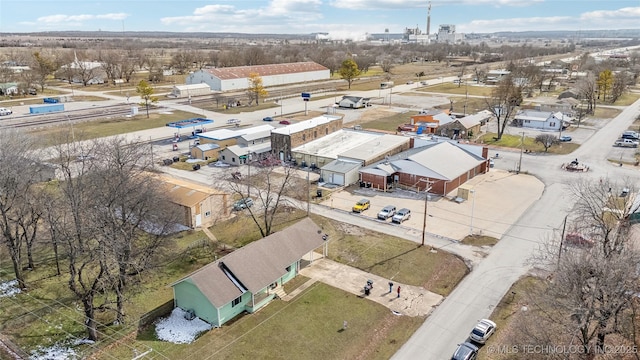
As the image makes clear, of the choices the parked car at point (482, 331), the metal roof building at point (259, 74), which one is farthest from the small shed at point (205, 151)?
the metal roof building at point (259, 74)

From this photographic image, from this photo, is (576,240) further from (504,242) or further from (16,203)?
→ (16,203)

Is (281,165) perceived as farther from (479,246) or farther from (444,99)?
(444,99)

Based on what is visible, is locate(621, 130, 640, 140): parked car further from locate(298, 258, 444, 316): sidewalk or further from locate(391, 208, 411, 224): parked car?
locate(298, 258, 444, 316): sidewalk

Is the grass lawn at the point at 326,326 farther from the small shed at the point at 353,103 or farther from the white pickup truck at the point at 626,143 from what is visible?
the small shed at the point at 353,103

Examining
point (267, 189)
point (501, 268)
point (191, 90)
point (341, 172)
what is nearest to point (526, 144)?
point (341, 172)

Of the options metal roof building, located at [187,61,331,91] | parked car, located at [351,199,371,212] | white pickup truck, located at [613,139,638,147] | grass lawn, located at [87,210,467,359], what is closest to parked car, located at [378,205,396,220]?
parked car, located at [351,199,371,212]

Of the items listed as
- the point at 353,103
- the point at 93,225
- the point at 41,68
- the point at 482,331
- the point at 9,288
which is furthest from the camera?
the point at 41,68

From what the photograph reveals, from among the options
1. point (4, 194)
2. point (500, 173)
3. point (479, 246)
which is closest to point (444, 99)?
point (500, 173)
